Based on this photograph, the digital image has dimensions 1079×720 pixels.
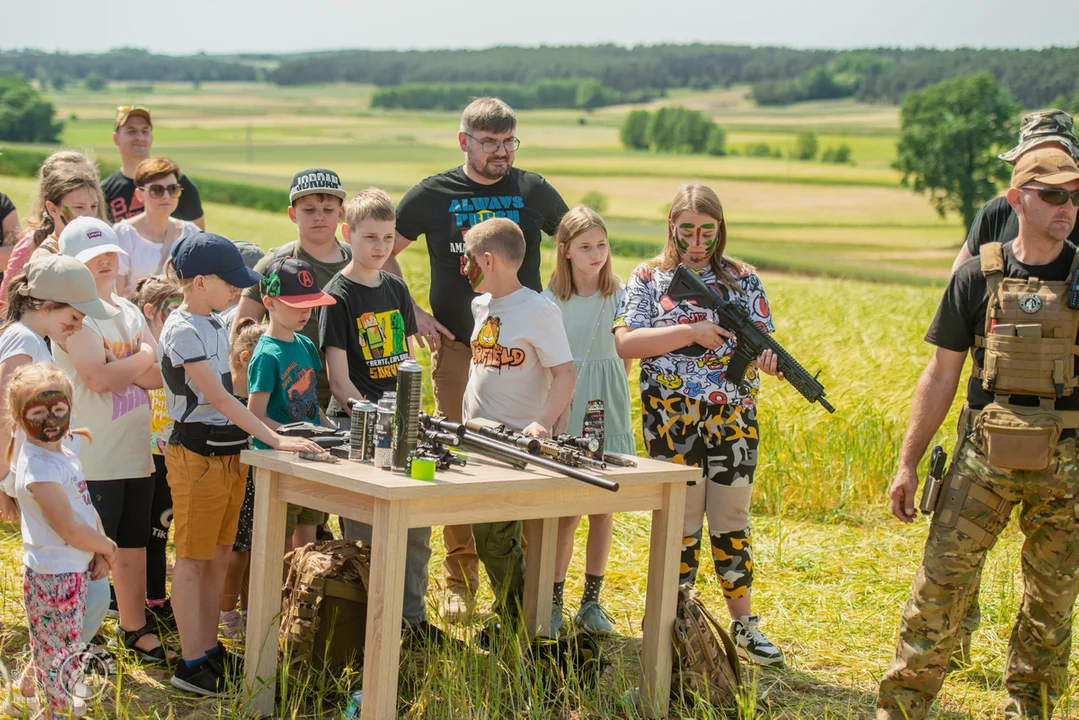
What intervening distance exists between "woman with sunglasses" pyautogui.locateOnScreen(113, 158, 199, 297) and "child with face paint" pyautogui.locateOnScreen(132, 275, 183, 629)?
1.19 meters

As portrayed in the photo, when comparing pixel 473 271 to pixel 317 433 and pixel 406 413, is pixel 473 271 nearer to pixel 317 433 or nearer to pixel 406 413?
pixel 317 433

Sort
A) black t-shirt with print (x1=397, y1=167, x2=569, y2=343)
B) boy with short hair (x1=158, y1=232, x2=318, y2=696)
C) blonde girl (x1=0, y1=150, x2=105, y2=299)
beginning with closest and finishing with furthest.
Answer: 1. boy with short hair (x1=158, y1=232, x2=318, y2=696)
2. black t-shirt with print (x1=397, y1=167, x2=569, y2=343)
3. blonde girl (x1=0, y1=150, x2=105, y2=299)

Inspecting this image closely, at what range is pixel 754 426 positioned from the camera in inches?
202

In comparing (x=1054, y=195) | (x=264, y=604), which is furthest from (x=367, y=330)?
(x=1054, y=195)

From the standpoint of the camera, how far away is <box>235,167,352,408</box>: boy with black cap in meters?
5.66

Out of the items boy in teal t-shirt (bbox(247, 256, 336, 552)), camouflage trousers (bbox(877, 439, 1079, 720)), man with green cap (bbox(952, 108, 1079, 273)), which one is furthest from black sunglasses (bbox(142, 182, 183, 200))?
camouflage trousers (bbox(877, 439, 1079, 720))

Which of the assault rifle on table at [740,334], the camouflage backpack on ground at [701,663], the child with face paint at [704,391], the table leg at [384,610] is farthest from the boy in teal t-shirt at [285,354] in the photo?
the camouflage backpack on ground at [701,663]

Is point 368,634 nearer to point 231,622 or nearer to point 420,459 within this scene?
point 420,459

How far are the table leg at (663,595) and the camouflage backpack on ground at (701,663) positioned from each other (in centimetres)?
5

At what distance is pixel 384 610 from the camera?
3879mm

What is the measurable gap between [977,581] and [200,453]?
127 inches

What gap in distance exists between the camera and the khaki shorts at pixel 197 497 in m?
4.63

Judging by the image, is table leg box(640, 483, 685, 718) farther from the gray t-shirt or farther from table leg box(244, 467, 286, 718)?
the gray t-shirt

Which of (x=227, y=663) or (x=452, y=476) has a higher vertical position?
(x=452, y=476)
